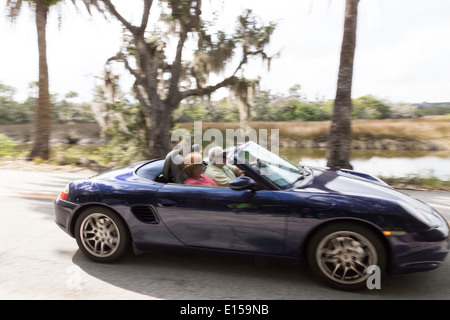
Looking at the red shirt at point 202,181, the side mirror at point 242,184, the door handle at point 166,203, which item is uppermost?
the side mirror at point 242,184

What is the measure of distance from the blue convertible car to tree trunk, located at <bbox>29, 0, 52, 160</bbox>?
1065cm

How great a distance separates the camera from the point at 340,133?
9047 mm

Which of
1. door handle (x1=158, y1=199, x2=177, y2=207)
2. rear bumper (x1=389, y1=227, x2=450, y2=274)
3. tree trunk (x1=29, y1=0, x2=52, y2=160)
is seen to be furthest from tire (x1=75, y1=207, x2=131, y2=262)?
tree trunk (x1=29, y1=0, x2=52, y2=160)

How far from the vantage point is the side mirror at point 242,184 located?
3.39 m

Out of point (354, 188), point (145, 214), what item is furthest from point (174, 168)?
point (354, 188)

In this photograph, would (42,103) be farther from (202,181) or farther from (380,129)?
(380,129)

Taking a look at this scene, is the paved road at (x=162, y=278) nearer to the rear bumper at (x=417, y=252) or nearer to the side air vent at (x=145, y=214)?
the rear bumper at (x=417, y=252)

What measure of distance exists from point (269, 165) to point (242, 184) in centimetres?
59

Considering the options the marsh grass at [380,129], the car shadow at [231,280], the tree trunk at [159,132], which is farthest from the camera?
the marsh grass at [380,129]

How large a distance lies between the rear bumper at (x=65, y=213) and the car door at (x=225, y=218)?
3.56 ft

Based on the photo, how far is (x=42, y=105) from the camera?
13602mm

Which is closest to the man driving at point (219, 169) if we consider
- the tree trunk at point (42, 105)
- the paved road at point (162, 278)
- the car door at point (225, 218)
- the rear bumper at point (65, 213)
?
the car door at point (225, 218)

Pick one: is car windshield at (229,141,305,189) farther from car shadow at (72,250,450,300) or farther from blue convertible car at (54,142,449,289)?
car shadow at (72,250,450,300)
